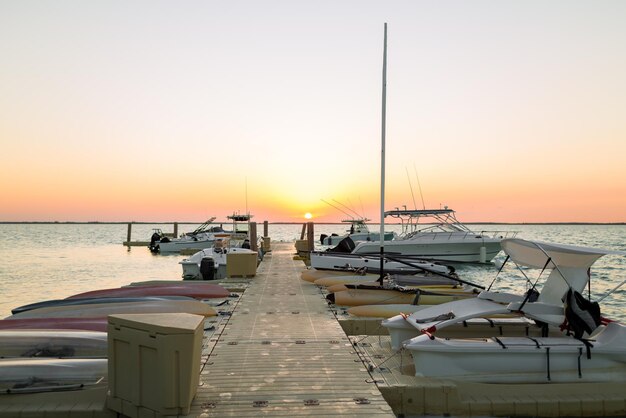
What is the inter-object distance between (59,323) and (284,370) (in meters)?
5.60

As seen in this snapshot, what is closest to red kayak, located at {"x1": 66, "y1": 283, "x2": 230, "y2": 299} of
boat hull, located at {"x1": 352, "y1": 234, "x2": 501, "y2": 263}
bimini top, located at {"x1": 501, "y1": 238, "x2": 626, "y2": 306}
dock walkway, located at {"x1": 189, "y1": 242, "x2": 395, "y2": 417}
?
dock walkway, located at {"x1": 189, "y1": 242, "x2": 395, "y2": 417}

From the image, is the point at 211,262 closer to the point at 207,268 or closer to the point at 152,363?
the point at 207,268

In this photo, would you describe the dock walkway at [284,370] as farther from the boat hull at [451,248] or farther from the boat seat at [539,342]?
the boat hull at [451,248]

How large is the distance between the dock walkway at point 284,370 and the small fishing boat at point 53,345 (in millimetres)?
1778

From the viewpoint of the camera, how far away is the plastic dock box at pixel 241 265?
19.0 m

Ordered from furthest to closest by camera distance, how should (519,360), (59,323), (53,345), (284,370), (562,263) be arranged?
(59,323)
(562,263)
(53,345)
(519,360)
(284,370)

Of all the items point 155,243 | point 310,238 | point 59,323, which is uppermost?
point 310,238

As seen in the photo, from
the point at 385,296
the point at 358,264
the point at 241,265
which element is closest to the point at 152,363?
the point at 385,296

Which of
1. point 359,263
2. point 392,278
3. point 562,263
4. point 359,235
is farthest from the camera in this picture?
point 359,235

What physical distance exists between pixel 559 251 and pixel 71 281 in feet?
90.4

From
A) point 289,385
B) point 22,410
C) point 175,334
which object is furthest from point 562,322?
point 22,410

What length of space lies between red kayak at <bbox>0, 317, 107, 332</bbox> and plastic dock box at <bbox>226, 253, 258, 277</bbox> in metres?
8.67

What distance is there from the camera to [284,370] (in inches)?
281

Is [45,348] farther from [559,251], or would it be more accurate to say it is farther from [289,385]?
[559,251]
